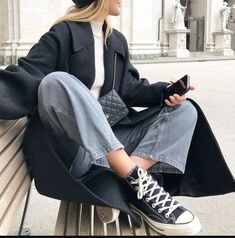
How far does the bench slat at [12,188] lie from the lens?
1758mm

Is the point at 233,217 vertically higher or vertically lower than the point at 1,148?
lower

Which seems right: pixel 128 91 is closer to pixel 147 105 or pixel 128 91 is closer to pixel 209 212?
pixel 147 105

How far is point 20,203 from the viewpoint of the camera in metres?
2.02

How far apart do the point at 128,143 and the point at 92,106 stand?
552mm

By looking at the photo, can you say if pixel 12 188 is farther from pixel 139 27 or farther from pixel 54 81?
pixel 139 27

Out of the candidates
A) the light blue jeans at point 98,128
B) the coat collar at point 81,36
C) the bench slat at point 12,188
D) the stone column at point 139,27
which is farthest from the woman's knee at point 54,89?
the stone column at point 139,27

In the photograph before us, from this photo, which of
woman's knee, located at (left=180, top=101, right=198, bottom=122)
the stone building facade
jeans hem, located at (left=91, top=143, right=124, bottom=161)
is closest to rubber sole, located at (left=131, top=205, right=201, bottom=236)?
jeans hem, located at (left=91, top=143, right=124, bottom=161)

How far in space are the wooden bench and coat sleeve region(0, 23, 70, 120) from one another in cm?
10

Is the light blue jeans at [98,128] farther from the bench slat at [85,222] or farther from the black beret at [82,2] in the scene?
the black beret at [82,2]

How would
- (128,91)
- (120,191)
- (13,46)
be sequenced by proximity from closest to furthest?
1. (120,191)
2. (128,91)
3. (13,46)

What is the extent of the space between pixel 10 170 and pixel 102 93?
708mm

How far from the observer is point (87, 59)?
91.4 inches

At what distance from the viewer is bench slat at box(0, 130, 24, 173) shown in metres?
1.80

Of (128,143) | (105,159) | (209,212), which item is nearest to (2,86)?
(105,159)
